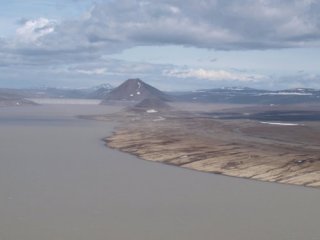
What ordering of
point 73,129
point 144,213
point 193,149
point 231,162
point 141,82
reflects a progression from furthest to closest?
point 141,82
point 73,129
point 193,149
point 231,162
point 144,213

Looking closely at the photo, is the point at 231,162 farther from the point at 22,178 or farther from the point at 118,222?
the point at 118,222

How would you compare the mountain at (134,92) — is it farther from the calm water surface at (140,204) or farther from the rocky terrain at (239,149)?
the calm water surface at (140,204)

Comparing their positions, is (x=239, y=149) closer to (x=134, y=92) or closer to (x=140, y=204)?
(x=140, y=204)

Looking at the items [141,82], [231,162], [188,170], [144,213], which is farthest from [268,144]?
[141,82]

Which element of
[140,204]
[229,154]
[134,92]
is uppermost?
[134,92]

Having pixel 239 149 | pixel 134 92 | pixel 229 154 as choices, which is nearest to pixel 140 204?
pixel 229 154

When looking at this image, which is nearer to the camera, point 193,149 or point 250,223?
point 250,223

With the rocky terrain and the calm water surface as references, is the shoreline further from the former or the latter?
the calm water surface
